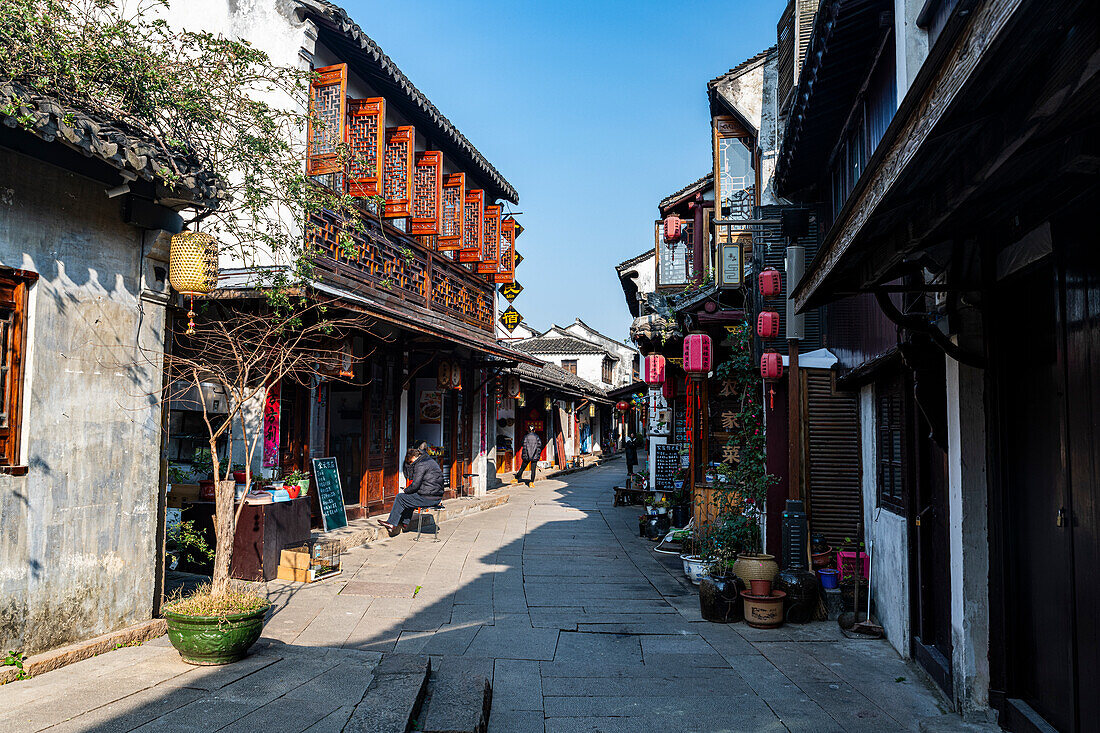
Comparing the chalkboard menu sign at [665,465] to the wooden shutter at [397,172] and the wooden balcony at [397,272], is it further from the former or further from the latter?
the wooden shutter at [397,172]

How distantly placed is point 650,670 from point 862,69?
6.19m

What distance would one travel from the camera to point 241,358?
6.47m

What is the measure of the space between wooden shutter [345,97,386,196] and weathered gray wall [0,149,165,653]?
5744 millimetres

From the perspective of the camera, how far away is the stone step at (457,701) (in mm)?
4863

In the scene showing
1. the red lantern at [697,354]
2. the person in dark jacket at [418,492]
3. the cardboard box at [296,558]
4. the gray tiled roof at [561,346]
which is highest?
the gray tiled roof at [561,346]

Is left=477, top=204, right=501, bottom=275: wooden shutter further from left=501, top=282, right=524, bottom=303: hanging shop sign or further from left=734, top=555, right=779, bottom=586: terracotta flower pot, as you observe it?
left=734, top=555, right=779, bottom=586: terracotta flower pot

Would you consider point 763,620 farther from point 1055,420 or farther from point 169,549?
point 169,549

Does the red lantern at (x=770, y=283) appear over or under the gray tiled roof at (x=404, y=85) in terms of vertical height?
under

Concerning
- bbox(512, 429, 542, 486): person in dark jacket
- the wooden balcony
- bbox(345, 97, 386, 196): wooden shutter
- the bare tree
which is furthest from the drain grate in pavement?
bbox(512, 429, 542, 486): person in dark jacket

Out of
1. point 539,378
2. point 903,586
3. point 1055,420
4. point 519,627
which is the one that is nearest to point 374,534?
point 519,627

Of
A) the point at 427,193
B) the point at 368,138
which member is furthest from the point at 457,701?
the point at 427,193

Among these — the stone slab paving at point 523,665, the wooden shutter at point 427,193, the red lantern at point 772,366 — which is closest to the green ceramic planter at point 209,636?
the stone slab paving at point 523,665

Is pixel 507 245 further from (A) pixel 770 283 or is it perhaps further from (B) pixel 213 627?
(B) pixel 213 627

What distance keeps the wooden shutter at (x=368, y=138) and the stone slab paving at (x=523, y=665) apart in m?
5.69
